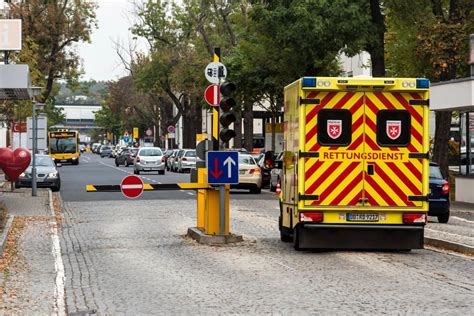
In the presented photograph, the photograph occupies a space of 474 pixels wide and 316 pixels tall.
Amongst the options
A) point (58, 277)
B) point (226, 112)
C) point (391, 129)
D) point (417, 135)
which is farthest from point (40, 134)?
point (58, 277)

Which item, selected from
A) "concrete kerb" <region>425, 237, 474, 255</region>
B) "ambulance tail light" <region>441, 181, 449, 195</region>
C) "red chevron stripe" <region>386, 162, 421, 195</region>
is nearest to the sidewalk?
"red chevron stripe" <region>386, 162, 421, 195</region>

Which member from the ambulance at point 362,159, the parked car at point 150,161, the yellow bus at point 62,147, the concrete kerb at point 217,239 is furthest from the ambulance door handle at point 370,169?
the yellow bus at point 62,147

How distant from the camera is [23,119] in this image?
162ft

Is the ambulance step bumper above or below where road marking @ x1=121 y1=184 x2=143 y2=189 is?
below

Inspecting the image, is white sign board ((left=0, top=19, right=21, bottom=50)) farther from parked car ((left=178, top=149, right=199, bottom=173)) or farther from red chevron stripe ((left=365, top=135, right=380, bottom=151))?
parked car ((left=178, top=149, right=199, bottom=173))

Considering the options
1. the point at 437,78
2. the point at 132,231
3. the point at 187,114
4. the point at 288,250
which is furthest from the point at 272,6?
the point at 187,114

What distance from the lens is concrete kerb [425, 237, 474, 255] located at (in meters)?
17.2

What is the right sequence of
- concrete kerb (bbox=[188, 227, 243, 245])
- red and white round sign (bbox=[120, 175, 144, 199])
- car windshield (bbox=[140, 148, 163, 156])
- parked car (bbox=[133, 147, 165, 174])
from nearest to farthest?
concrete kerb (bbox=[188, 227, 243, 245]) < red and white round sign (bbox=[120, 175, 144, 199]) < parked car (bbox=[133, 147, 165, 174]) < car windshield (bbox=[140, 148, 163, 156])

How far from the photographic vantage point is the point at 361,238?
16.5m

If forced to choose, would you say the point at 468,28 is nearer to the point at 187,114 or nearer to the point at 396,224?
the point at 396,224

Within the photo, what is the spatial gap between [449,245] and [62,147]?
74471 mm

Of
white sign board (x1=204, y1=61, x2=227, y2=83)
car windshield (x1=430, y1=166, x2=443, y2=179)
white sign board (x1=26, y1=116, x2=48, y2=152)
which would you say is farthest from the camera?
white sign board (x1=26, y1=116, x2=48, y2=152)

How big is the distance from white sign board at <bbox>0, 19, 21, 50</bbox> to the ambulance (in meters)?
11.6

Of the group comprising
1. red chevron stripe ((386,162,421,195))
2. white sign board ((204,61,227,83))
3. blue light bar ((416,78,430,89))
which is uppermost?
white sign board ((204,61,227,83))
